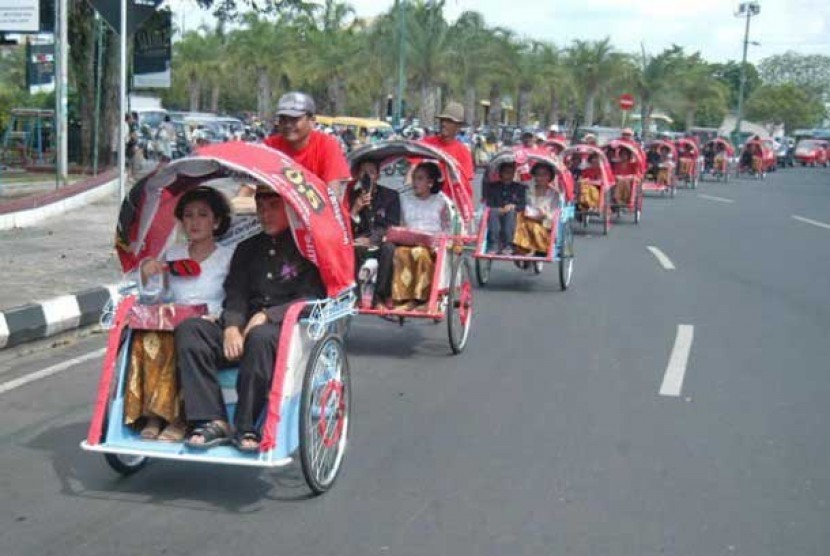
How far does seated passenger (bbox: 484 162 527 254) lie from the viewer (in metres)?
13.2

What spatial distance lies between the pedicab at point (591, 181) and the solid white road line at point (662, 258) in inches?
71.8

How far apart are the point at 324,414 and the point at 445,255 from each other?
151 inches

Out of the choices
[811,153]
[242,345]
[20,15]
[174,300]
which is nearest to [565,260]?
[174,300]

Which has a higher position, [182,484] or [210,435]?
[210,435]

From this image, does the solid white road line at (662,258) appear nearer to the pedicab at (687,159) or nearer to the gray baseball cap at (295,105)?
the gray baseball cap at (295,105)

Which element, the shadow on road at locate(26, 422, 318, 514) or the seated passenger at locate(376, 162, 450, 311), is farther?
the seated passenger at locate(376, 162, 450, 311)

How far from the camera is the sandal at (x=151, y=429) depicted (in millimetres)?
5633

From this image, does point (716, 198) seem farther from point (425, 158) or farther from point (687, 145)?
point (425, 158)

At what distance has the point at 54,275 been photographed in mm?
12344

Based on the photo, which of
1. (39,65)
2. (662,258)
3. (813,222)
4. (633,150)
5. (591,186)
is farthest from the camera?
(39,65)

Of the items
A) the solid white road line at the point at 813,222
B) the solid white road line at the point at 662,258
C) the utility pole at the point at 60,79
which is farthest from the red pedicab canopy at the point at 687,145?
the utility pole at the point at 60,79

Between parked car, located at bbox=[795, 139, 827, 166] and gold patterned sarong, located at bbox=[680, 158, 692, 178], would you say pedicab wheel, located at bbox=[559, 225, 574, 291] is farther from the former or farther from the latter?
parked car, located at bbox=[795, 139, 827, 166]

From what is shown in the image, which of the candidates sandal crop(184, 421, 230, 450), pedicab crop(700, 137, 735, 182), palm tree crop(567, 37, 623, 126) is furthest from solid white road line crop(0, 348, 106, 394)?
palm tree crop(567, 37, 623, 126)

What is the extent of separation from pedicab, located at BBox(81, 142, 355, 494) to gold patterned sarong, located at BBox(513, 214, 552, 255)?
22.8 ft
